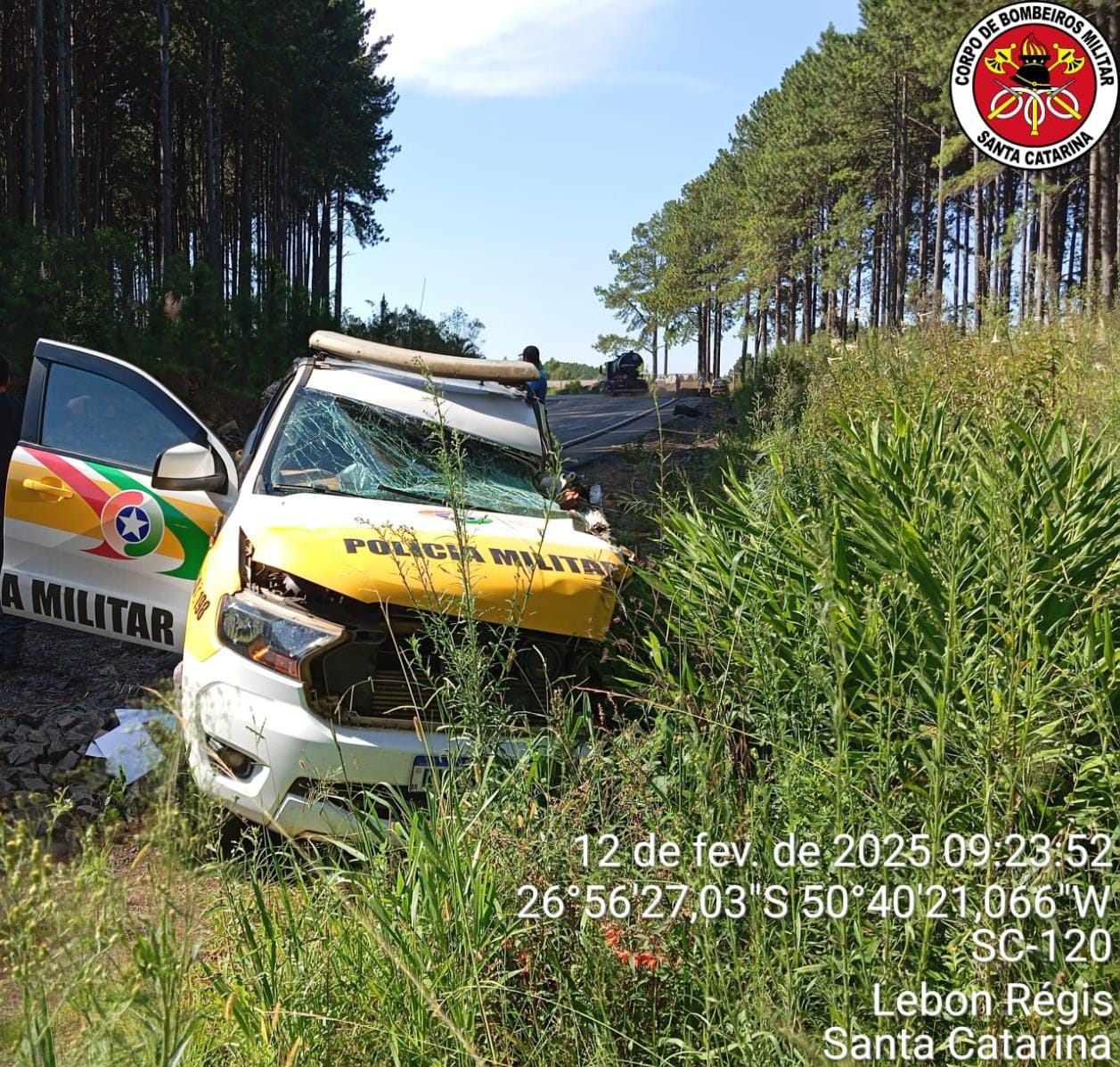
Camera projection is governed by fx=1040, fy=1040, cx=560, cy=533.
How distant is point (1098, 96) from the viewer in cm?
1664

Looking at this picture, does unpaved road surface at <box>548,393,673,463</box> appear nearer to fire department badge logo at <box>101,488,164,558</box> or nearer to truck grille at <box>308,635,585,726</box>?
fire department badge logo at <box>101,488,164,558</box>

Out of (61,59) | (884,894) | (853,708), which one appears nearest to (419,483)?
(853,708)

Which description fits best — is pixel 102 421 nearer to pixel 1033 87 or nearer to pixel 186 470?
pixel 186 470

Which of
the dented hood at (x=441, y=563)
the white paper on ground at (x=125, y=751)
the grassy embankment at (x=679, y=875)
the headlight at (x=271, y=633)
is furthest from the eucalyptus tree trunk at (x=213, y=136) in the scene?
the grassy embankment at (x=679, y=875)

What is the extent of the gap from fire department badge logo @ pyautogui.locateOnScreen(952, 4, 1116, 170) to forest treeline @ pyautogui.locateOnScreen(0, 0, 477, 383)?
A: 30.1 feet

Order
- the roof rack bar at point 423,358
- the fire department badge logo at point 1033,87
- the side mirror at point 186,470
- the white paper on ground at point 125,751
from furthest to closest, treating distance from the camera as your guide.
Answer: the fire department badge logo at point 1033,87
the roof rack bar at point 423,358
the side mirror at point 186,470
the white paper on ground at point 125,751

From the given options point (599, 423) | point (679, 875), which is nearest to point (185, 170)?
point (599, 423)

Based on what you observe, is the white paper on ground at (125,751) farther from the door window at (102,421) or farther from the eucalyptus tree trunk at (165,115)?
the eucalyptus tree trunk at (165,115)

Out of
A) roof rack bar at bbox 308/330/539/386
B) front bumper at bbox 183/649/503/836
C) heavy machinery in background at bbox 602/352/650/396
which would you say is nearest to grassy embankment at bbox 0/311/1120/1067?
front bumper at bbox 183/649/503/836

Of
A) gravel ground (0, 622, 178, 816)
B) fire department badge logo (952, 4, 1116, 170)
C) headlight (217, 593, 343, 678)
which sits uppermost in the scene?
fire department badge logo (952, 4, 1116, 170)

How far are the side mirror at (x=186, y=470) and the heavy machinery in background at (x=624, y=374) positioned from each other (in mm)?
52817

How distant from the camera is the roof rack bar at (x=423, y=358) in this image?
A: 5.97m

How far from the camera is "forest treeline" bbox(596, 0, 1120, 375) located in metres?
30.2

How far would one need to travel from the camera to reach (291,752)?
3.73 metres
